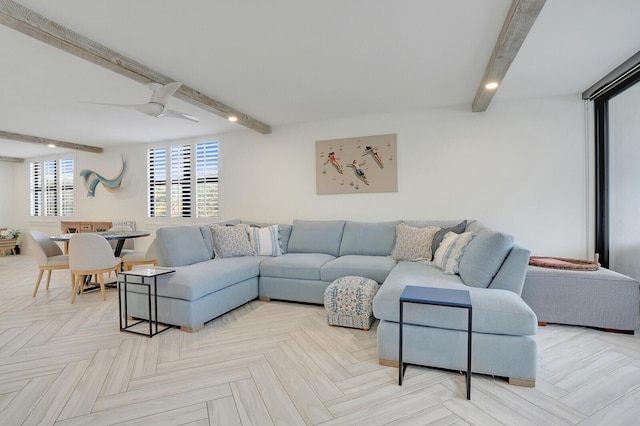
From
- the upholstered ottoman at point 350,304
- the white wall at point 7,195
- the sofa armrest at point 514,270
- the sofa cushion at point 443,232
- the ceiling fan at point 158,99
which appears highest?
the ceiling fan at point 158,99

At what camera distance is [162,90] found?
271 cm

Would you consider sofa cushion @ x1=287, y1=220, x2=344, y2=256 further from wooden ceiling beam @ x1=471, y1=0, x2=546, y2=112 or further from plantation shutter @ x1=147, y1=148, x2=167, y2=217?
plantation shutter @ x1=147, y1=148, x2=167, y2=217

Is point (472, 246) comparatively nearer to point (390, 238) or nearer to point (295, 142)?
point (390, 238)

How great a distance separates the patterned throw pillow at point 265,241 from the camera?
13.4ft

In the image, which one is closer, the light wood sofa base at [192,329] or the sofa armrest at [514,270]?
the sofa armrest at [514,270]

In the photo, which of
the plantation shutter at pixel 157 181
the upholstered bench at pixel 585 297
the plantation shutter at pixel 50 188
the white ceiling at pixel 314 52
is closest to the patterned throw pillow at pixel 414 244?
the upholstered bench at pixel 585 297

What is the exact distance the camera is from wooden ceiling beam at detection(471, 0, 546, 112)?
6.04ft

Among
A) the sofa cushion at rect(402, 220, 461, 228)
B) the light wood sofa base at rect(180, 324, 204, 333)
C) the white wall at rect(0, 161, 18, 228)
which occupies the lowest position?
the light wood sofa base at rect(180, 324, 204, 333)

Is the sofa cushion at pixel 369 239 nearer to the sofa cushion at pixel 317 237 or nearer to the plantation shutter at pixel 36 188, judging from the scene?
the sofa cushion at pixel 317 237

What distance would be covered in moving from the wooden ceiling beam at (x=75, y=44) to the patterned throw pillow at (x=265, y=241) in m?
1.81

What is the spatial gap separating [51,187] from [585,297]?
32.7ft

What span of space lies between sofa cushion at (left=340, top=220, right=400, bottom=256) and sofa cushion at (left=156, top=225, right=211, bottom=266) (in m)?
1.81

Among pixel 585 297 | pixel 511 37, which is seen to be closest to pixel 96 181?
pixel 511 37

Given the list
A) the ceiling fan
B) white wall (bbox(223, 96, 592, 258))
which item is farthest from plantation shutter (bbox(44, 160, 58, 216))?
the ceiling fan
